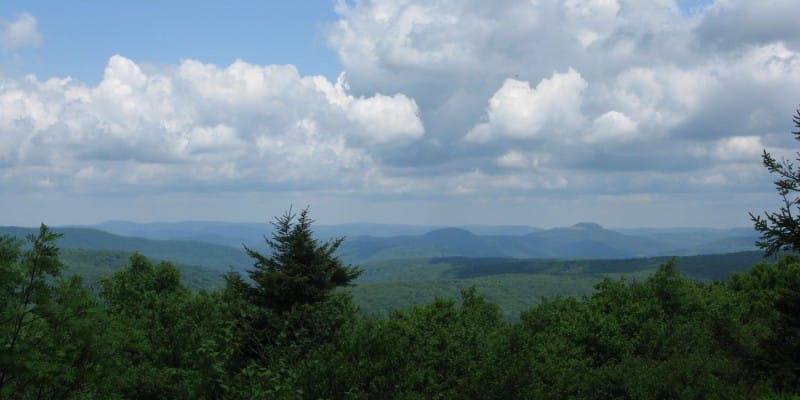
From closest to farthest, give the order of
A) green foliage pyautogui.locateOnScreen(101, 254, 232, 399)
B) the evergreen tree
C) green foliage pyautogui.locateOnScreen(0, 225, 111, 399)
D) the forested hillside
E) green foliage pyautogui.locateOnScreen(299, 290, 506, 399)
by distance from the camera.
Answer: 1. green foliage pyautogui.locateOnScreen(0, 225, 111, 399)
2. the forested hillside
3. green foliage pyautogui.locateOnScreen(101, 254, 232, 399)
4. green foliage pyautogui.locateOnScreen(299, 290, 506, 399)
5. the evergreen tree

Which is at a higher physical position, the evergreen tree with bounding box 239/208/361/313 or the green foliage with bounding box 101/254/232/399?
the evergreen tree with bounding box 239/208/361/313

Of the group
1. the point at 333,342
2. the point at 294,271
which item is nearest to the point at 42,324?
the point at 333,342

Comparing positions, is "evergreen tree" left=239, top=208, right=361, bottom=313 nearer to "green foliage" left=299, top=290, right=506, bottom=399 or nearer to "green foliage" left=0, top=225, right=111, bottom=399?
"green foliage" left=299, top=290, right=506, bottom=399

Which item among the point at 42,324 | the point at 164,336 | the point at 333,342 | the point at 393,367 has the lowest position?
the point at 164,336

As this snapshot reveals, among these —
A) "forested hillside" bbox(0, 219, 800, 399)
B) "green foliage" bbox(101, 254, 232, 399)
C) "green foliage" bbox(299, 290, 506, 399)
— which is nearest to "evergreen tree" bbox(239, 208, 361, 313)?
"forested hillside" bbox(0, 219, 800, 399)

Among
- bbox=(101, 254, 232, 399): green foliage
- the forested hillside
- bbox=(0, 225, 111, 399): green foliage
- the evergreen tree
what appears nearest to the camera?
bbox=(0, 225, 111, 399): green foliage

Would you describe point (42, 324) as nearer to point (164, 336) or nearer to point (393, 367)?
point (393, 367)

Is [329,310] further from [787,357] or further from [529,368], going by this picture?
[787,357]

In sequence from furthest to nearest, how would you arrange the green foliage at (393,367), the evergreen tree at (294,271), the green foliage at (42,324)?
the evergreen tree at (294,271) < the green foliage at (393,367) < the green foliage at (42,324)

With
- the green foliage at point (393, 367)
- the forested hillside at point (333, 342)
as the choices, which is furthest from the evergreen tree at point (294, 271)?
the green foliage at point (393, 367)

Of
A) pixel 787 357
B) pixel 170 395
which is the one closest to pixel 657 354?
pixel 787 357

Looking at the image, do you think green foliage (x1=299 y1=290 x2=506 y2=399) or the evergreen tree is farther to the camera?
the evergreen tree

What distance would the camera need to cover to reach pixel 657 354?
39406mm

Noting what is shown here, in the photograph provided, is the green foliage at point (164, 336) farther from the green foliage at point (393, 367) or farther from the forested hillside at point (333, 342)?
the green foliage at point (393, 367)
